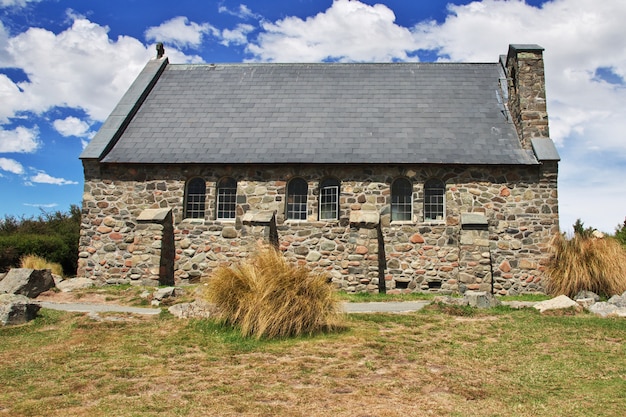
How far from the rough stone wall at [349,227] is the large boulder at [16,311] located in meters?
5.05

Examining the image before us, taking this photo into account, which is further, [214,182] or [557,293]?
[214,182]

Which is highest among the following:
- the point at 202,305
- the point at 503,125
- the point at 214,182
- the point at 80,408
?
the point at 503,125

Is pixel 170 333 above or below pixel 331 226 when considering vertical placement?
below

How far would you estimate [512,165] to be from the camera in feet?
49.3

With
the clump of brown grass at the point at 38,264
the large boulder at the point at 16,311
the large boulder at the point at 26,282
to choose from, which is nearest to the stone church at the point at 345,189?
the clump of brown grass at the point at 38,264

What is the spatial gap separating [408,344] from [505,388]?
7.14 ft

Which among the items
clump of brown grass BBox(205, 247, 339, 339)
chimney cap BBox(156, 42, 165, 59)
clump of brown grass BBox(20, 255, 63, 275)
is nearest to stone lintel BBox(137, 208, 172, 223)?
clump of brown grass BBox(20, 255, 63, 275)

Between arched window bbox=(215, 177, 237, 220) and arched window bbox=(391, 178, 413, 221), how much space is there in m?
5.32

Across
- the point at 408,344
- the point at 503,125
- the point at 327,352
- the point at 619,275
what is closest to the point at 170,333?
the point at 327,352

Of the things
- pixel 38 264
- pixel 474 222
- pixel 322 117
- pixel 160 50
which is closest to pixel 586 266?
pixel 474 222

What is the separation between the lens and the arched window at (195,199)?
1630 centimetres

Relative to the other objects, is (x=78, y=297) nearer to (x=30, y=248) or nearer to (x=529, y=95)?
(x=30, y=248)

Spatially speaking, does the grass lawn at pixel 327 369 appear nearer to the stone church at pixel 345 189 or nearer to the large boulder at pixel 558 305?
the large boulder at pixel 558 305

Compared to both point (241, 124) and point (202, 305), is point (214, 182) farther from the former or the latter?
point (202, 305)
